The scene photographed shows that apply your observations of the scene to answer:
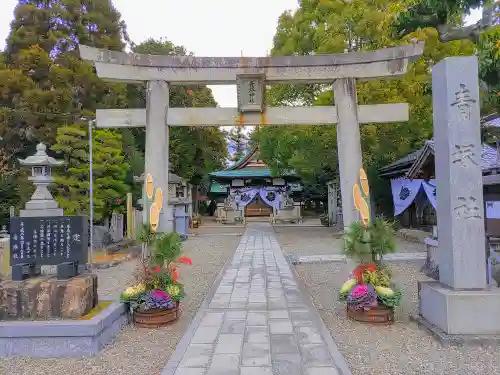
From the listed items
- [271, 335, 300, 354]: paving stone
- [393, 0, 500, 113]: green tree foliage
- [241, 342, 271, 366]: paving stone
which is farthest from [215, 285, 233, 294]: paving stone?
[393, 0, 500, 113]: green tree foliage

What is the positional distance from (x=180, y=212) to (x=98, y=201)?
20.0ft

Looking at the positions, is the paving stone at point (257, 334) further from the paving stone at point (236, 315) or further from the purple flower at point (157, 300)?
the purple flower at point (157, 300)

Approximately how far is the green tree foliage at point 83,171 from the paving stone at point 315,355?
9476 mm

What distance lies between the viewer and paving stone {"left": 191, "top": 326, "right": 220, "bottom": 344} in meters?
4.81

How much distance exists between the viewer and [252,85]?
7.81 meters

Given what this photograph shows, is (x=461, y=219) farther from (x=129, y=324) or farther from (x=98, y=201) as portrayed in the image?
(x=98, y=201)

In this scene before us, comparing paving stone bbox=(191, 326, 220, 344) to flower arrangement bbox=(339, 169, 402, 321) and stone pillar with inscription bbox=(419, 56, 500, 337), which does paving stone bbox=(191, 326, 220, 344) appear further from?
stone pillar with inscription bbox=(419, 56, 500, 337)

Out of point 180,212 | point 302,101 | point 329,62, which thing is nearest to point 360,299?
point 329,62

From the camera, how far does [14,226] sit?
6.66 meters

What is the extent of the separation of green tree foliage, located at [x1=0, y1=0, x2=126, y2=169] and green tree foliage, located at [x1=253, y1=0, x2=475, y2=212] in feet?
26.9

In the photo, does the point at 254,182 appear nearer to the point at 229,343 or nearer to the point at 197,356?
the point at 229,343

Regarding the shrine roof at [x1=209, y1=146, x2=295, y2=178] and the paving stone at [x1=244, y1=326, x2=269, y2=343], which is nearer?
the paving stone at [x1=244, y1=326, x2=269, y2=343]

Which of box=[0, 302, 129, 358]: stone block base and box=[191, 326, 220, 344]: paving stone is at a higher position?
box=[0, 302, 129, 358]: stone block base

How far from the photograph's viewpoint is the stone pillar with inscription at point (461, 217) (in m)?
4.70
